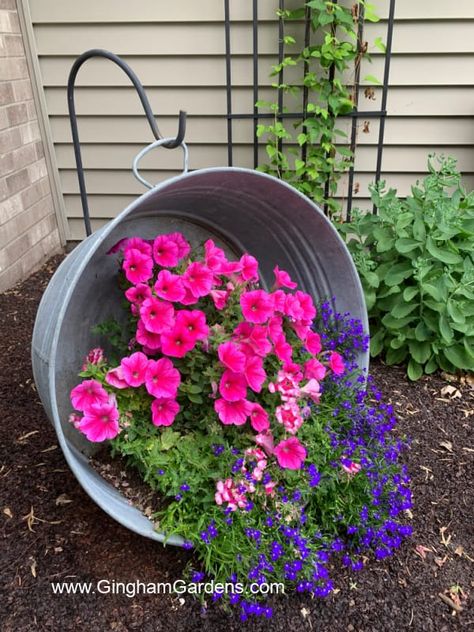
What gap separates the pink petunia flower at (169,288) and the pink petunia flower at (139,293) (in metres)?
0.08

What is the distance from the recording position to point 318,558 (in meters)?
1.72

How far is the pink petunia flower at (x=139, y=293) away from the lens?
191cm

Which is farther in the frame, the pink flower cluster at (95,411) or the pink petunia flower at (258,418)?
the pink petunia flower at (258,418)

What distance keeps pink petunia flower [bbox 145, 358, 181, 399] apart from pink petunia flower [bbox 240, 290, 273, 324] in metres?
0.30

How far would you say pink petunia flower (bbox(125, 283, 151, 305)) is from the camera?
1.91 metres

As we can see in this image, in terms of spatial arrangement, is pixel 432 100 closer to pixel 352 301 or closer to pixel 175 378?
pixel 352 301

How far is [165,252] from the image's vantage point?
201 centimetres

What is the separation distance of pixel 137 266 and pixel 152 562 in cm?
98

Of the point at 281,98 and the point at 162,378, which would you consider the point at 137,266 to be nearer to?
the point at 162,378

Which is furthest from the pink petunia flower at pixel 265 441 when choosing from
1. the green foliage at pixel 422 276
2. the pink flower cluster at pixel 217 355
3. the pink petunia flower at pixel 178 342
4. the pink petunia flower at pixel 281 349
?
the green foliage at pixel 422 276

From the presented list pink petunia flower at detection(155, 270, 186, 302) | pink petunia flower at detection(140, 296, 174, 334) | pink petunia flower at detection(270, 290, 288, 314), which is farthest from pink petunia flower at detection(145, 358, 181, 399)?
pink petunia flower at detection(270, 290, 288, 314)

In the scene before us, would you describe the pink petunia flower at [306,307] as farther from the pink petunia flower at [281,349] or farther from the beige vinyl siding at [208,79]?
the beige vinyl siding at [208,79]

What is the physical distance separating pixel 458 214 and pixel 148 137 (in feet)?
6.66

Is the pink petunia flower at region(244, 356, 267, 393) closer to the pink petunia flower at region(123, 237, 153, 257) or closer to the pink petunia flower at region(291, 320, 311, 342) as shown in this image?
the pink petunia flower at region(291, 320, 311, 342)
